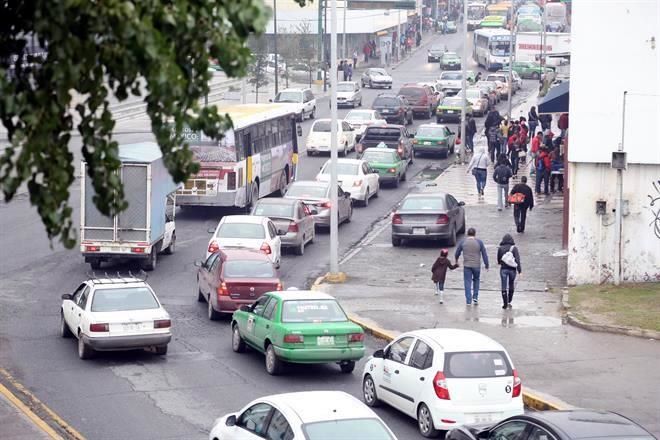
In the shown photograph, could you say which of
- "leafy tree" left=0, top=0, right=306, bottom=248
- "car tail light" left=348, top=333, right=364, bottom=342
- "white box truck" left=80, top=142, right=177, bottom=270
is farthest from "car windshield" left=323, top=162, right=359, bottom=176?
"leafy tree" left=0, top=0, right=306, bottom=248

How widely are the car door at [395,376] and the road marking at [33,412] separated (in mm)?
4188

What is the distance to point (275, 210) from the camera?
32.0 metres

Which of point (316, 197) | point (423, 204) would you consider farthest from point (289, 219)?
point (423, 204)

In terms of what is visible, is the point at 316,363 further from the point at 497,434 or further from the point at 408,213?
the point at 408,213

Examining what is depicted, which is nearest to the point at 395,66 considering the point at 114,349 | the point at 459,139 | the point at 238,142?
the point at 459,139

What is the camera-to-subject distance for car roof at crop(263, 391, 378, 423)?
13.0 m

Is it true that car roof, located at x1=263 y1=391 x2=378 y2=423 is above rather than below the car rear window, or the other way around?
above

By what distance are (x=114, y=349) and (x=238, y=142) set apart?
15.9m

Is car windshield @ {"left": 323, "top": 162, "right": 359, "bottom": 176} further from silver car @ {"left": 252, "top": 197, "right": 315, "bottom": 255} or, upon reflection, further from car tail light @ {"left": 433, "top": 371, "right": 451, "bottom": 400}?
car tail light @ {"left": 433, "top": 371, "right": 451, "bottom": 400}

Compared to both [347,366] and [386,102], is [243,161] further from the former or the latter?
[386,102]

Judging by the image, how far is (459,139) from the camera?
172 feet

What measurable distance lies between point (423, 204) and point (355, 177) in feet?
21.4

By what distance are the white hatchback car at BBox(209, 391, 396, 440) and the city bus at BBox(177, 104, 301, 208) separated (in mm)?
19346

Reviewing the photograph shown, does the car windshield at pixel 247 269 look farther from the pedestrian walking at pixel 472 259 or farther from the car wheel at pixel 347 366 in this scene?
the car wheel at pixel 347 366
